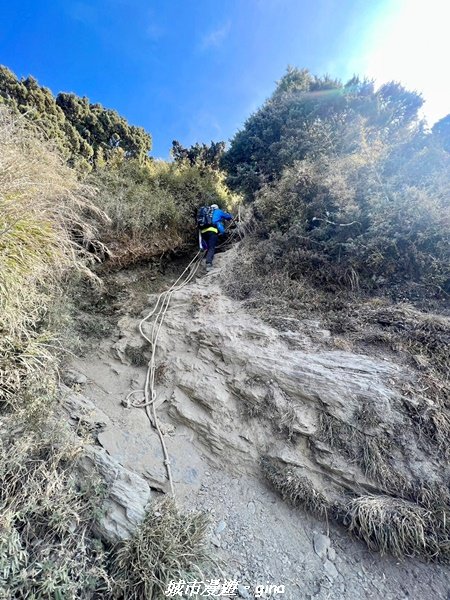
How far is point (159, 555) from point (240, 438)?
1.49m

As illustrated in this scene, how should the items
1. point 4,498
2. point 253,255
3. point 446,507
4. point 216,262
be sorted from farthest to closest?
point 216,262, point 253,255, point 446,507, point 4,498

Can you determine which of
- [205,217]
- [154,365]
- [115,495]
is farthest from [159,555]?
[205,217]

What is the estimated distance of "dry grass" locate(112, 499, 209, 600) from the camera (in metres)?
1.95

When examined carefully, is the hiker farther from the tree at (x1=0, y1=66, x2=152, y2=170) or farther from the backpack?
the tree at (x1=0, y1=66, x2=152, y2=170)

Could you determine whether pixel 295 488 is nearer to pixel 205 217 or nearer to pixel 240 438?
pixel 240 438

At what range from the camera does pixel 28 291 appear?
10.7 ft

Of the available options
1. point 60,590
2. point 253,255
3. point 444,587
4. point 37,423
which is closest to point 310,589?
point 444,587

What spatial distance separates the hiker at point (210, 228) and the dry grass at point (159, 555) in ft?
16.7

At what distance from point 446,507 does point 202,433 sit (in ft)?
8.55

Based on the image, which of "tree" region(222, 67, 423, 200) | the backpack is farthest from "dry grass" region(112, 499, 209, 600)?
"tree" region(222, 67, 423, 200)

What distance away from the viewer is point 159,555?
6.84 ft

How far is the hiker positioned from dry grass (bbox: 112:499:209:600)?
16.7 feet

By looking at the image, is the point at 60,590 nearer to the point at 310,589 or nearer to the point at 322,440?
the point at 310,589

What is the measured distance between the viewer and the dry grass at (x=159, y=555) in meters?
1.95
